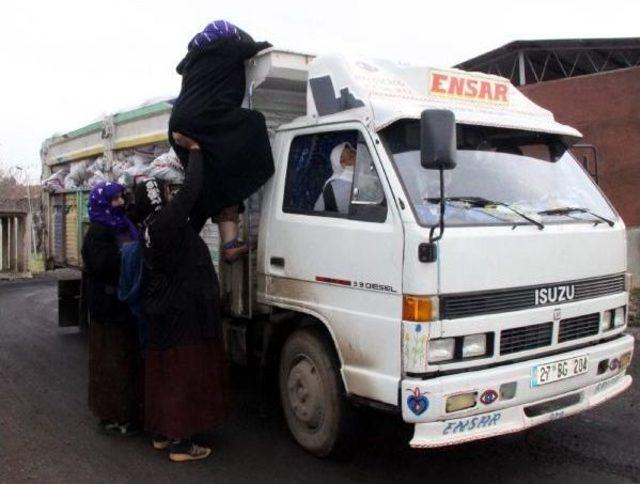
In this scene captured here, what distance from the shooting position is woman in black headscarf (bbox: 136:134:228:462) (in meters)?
4.33

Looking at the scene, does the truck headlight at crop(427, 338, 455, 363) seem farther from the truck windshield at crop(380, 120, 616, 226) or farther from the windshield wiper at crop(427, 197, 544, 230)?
the windshield wiper at crop(427, 197, 544, 230)

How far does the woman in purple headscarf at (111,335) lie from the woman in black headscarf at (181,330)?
45 centimetres

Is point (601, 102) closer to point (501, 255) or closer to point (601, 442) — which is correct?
point (601, 442)

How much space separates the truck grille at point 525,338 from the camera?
12.2 ft

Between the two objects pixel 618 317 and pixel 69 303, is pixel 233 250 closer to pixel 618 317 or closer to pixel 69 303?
pixel 618 317

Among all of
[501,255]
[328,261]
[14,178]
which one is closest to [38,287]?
[328,261]

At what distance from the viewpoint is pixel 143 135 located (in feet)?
19.9

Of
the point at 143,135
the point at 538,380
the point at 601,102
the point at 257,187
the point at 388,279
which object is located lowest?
the point at 538,380

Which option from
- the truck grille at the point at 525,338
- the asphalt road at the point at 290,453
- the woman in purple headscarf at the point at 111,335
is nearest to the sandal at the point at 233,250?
the woman in purple headscarf at the point at 111,335

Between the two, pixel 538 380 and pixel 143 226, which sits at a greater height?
pixel 143 226

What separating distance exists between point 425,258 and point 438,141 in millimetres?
593

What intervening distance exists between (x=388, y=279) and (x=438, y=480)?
130 centimetres

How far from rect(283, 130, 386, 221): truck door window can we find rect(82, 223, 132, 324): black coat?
1.28 meters

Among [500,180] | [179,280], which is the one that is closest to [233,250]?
[179,280]
